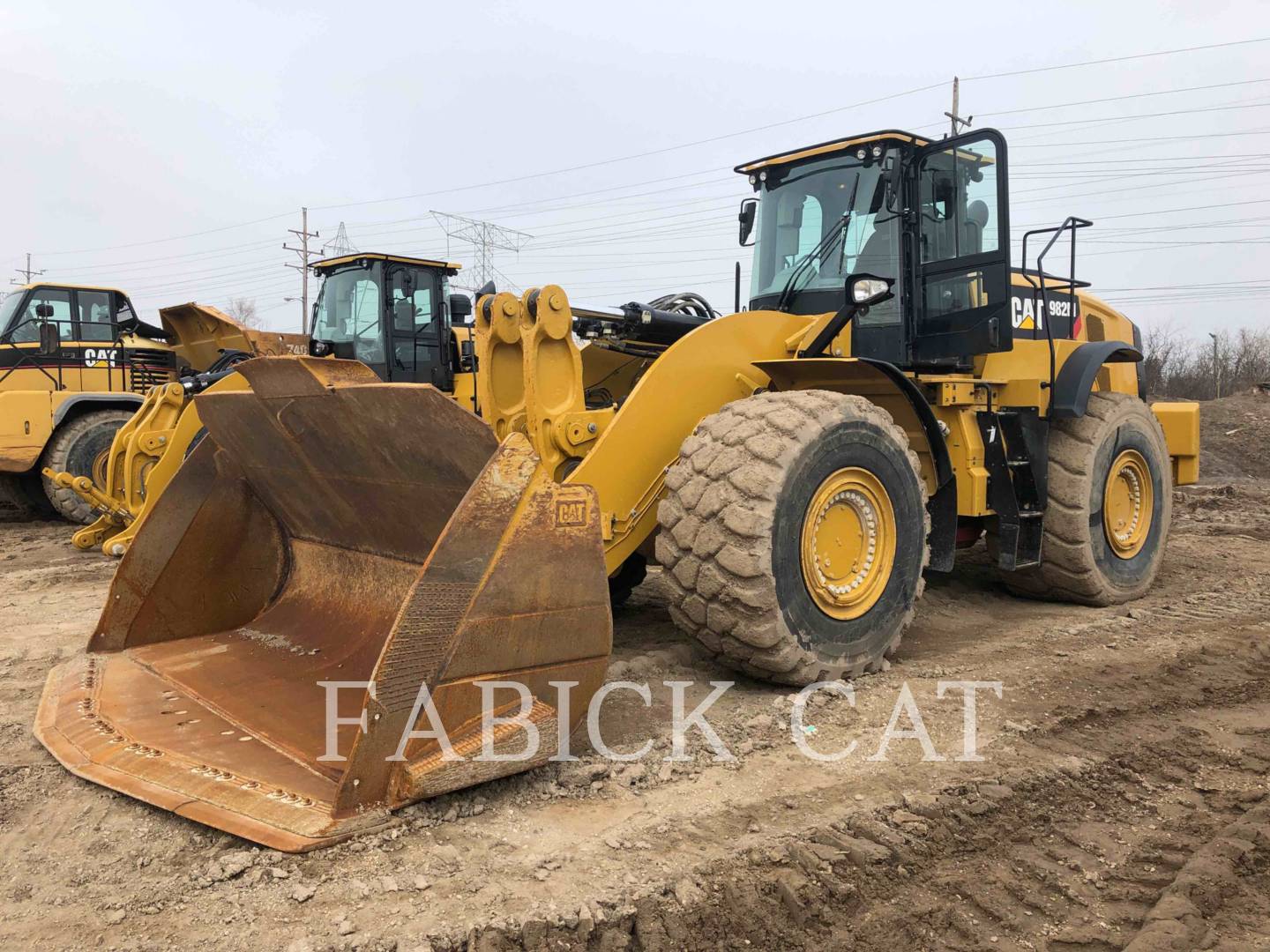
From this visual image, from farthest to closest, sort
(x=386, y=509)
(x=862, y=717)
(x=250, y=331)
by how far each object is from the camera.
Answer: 1. (x=250, y=331)
2. (x=386, y=509)
3. (x=862, y=717)

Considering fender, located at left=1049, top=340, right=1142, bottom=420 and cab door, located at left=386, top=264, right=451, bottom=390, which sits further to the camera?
cab door, located at left=386, top=264, right=451, bottom=390

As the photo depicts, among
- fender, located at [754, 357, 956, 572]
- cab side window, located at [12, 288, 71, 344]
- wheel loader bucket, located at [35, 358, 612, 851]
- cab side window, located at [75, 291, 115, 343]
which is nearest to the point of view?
wheel loader bucket, located at [35, 358, 612, 851]

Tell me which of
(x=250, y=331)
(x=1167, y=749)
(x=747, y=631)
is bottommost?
(x=1167, y=749)

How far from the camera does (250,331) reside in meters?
12.7

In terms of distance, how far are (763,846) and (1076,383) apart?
4044 mm

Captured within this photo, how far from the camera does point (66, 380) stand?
36.1ft

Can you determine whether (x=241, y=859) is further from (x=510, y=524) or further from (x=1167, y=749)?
(x=1167, y=749)

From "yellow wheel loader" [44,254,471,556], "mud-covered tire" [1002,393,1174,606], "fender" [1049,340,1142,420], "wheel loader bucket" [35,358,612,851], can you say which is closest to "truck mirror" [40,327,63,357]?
"yellow wheel loader" [44,254,471,556]

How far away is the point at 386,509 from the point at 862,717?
212 cm

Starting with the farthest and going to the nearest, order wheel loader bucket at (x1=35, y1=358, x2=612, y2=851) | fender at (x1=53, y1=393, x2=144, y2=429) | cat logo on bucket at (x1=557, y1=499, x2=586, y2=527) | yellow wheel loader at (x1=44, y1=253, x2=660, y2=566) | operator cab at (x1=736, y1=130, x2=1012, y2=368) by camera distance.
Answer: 1. yellow wheel loader at (x1=44, y1=253, x2=660, y2=566)
2. fender at (x1=53, y1=393, x2=144, y2=429)
3. operator cab at (x1=736, y1=130, x2=1012, y2=368)
4. cat logo on bucket at (x1=557, y1=499, x2=586, y2=527)
5. wheel loader bucket at (x1=35, y1=358, x2=612, y2=851)

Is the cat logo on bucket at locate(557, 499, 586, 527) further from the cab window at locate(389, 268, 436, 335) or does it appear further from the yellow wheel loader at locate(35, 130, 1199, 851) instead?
the cab window at locate(389, 268, 436, 335)

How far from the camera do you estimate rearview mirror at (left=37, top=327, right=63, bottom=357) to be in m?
10.9

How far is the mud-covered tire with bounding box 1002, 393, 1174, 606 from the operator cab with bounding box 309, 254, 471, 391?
6948mm

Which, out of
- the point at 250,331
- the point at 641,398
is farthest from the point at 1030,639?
the point at 250,331
